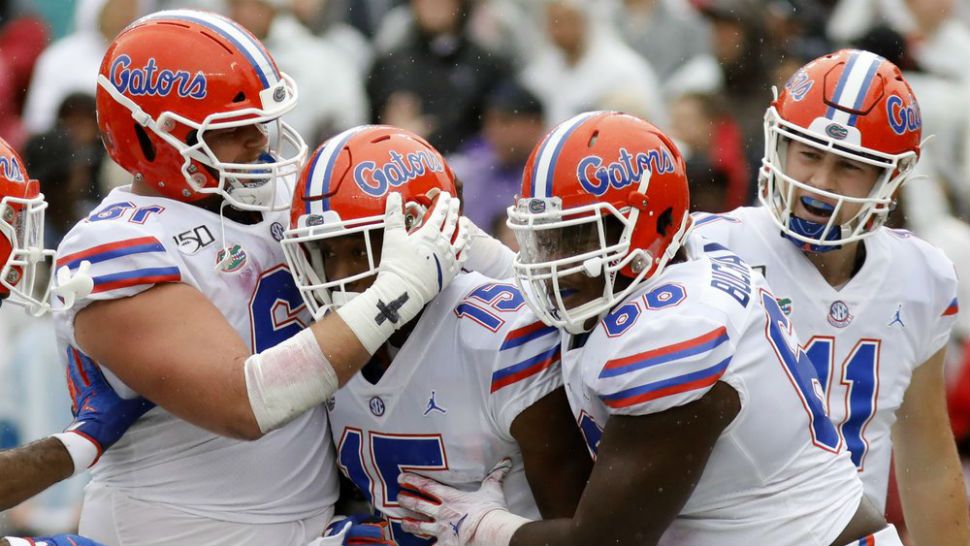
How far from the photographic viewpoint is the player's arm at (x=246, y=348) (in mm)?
3262

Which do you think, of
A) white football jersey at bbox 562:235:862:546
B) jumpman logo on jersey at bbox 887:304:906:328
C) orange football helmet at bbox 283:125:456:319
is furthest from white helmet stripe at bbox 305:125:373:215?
jumpman logo on jersey at bbox 887:304:906:328

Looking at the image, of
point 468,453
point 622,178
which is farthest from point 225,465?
point 622,178

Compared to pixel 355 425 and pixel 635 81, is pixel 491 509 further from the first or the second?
pixel 635 81

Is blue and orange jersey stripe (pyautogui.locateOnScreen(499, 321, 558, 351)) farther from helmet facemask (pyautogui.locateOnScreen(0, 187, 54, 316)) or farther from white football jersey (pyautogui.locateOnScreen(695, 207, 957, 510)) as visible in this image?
helmet facemask (pyautogui.locateOnScreen(0, 187, 54, 316))

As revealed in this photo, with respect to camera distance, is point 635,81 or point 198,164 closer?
point 198,164

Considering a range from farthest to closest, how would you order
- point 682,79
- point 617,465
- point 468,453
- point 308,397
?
point 682,79 → point 468,453 → point 308,397 → point 617,465

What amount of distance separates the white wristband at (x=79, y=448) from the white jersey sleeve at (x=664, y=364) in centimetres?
132

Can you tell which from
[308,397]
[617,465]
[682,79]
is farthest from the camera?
[682,79]

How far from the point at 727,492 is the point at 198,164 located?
1473mm

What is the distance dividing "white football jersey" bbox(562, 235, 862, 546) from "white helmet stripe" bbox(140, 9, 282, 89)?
1018 mm

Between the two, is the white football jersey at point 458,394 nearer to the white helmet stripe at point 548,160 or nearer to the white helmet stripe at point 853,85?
the white helmet stripe at point 548,160

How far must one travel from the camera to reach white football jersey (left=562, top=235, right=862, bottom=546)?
9.94 feet

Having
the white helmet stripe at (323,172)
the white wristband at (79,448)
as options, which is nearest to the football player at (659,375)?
the white helmet stripe at (323,172)

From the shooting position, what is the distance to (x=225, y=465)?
3596mm
